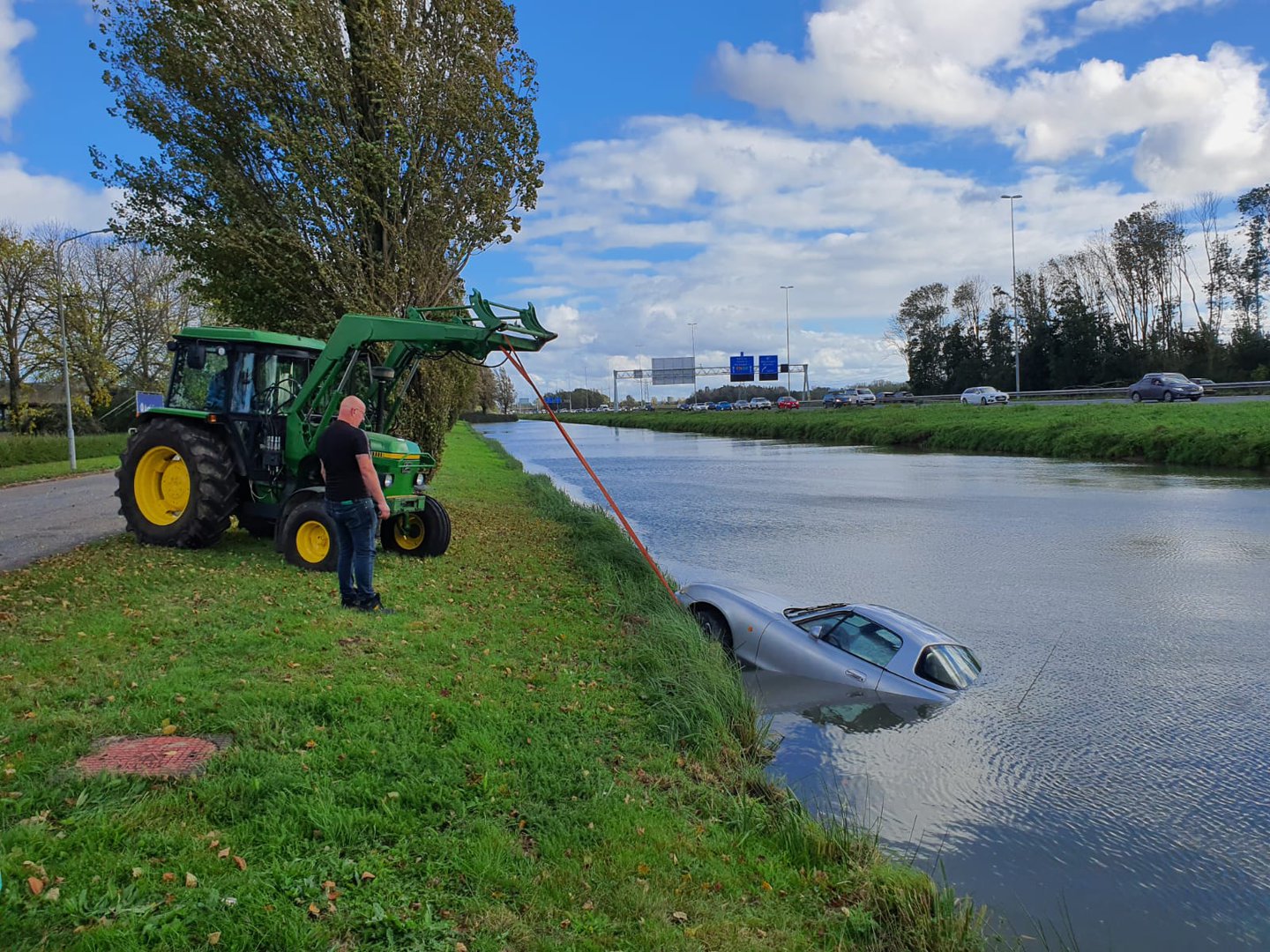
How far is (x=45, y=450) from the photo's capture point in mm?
33969

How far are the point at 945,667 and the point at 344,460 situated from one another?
6.19 meters

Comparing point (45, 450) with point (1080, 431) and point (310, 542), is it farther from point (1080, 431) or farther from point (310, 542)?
point (1080, 431)

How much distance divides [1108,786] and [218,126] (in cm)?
1609

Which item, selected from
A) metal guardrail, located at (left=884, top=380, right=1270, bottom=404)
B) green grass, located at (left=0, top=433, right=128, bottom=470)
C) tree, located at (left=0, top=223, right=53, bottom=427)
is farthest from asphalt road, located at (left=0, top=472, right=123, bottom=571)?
metal guardrail, located at (left=884, top=380, right=1270, bottom=404)

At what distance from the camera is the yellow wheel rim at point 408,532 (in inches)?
464

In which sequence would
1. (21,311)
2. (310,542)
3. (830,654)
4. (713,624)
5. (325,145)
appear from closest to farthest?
1. (830,654)
2. (713,624)
3. (310,542)
4. (325,145)
5. (21,311)

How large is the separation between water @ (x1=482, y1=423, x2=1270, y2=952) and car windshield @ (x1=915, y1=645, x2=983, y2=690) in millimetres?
239

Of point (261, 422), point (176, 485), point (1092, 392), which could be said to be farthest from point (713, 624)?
point (1092, 392)

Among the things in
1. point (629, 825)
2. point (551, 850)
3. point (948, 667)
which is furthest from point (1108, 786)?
point (551, 850)

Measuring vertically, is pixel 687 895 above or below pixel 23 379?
below

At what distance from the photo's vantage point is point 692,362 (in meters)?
102

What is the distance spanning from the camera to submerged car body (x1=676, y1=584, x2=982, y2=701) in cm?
859

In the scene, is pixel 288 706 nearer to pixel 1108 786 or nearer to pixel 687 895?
pixel 687 895

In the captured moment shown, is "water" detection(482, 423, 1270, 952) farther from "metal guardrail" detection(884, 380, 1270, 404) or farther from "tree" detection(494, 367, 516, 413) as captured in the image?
"tree" detection(494, 367, 516, 413)
